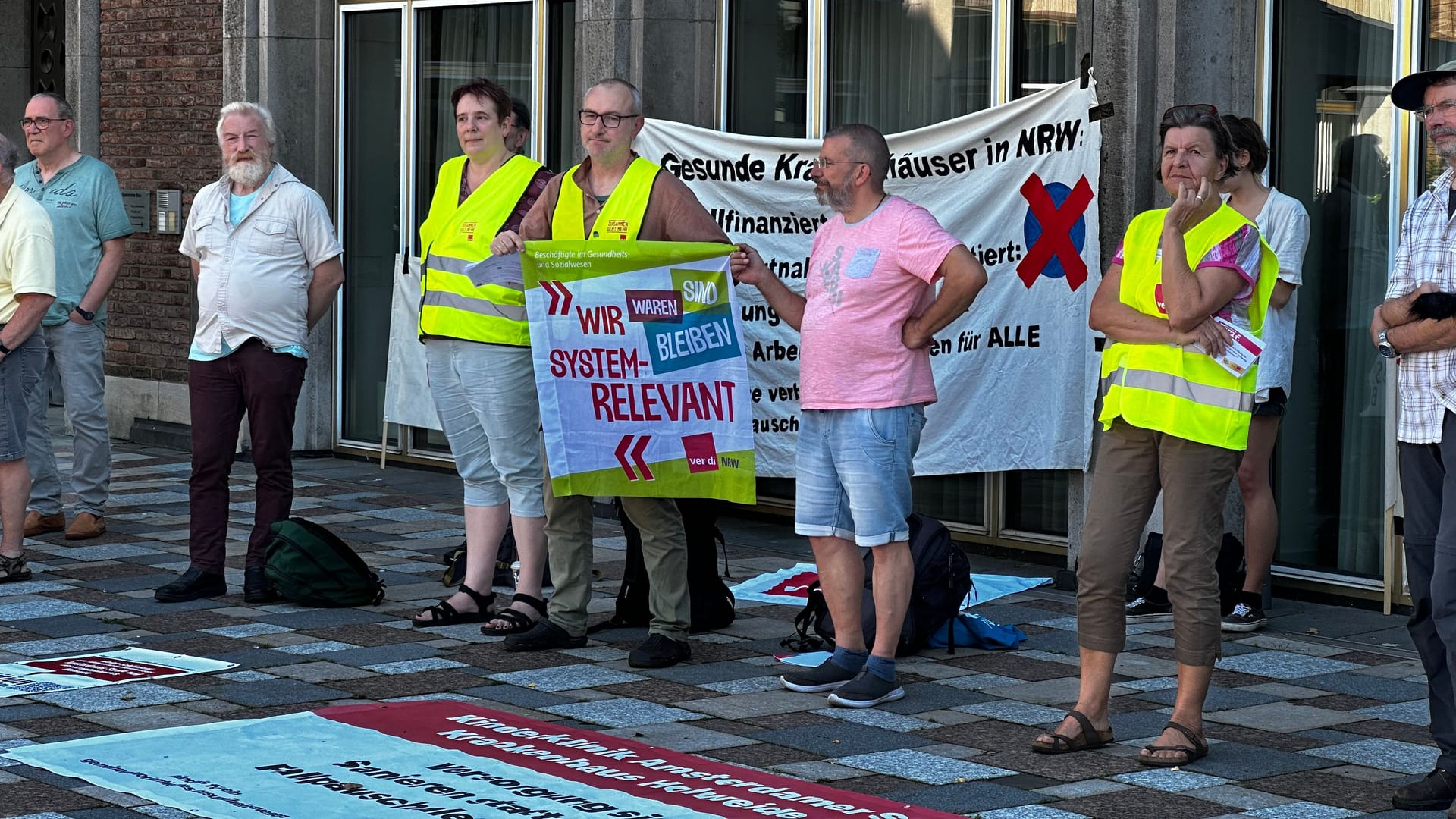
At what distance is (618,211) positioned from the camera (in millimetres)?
7094

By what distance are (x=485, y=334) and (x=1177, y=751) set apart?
3.03 m

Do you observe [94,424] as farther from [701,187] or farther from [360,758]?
[360,758]

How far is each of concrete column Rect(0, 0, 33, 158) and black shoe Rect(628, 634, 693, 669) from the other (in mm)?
12007

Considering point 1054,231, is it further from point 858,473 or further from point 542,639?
point 542,639

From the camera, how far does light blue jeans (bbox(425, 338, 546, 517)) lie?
7.45m

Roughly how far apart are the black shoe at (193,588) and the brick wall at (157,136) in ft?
18.2

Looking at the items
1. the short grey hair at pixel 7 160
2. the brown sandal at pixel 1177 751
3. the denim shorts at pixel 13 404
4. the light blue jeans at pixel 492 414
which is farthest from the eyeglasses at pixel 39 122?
the brown sandal at pixel 1177 751

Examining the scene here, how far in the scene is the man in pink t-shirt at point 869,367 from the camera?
6340mm

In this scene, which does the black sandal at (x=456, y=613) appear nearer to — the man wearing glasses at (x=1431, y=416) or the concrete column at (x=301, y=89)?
the man wearing glasses at (x=1431, y=416)

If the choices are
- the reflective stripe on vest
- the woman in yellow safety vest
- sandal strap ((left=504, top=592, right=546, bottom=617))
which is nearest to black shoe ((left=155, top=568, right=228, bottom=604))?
the woman in yellow safety vest

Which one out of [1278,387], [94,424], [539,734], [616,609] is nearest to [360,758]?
[539,734]

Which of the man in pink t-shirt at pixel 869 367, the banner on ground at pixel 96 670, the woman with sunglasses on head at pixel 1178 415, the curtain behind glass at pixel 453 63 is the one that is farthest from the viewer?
the curtain behind glass at pixel 453 63

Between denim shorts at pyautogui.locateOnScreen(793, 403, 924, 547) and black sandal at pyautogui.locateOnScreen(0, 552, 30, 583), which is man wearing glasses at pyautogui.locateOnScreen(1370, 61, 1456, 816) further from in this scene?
black sandal at pyautogui.locateOnScreen(0, 552, 30, 583)

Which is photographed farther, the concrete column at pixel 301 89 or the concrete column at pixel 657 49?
the concrete column at pixel 301 89
